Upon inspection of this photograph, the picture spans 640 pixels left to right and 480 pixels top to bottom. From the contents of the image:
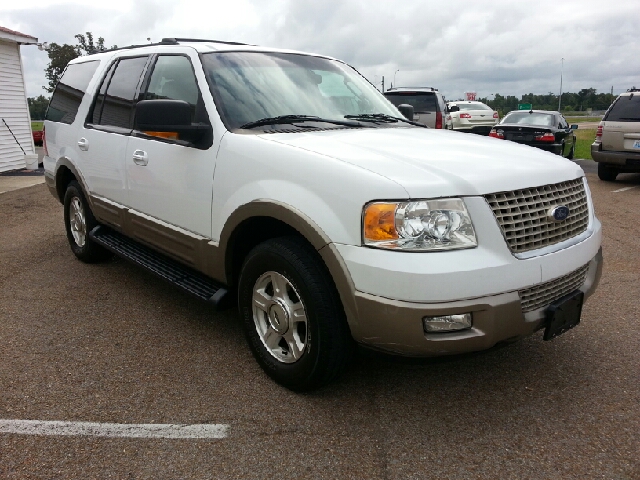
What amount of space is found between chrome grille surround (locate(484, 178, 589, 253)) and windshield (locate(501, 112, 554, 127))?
37.5ft

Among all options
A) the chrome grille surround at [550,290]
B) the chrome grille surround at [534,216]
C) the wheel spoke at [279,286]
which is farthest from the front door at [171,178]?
the chrome grille surround at [550,290]

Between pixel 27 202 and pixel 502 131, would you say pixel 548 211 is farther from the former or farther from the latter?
pixel 502 131

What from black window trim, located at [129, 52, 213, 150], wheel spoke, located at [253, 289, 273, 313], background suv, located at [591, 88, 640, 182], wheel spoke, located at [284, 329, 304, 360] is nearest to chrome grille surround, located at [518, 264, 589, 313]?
wheel spoke, located at [284, 329, 304, 360]

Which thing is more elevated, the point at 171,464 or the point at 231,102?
the point at 231,102

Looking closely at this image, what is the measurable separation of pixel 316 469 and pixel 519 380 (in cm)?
141

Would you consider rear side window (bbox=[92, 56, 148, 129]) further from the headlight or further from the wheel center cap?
the headlight

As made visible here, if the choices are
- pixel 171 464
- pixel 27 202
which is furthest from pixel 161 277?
pixel 27 202

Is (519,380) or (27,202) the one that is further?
(27,202)

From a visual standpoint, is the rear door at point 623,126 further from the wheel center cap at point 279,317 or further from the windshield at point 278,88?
the wheel center cap at point 279,317

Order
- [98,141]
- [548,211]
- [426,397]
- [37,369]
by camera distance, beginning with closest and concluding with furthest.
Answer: [548,211], [426,397], [37,369], [98,141]

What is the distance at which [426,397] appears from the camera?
3.08 meters

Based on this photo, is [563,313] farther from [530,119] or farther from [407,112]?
[530,119]

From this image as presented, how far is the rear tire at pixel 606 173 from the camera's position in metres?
11.5

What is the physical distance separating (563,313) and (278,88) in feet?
7.13
